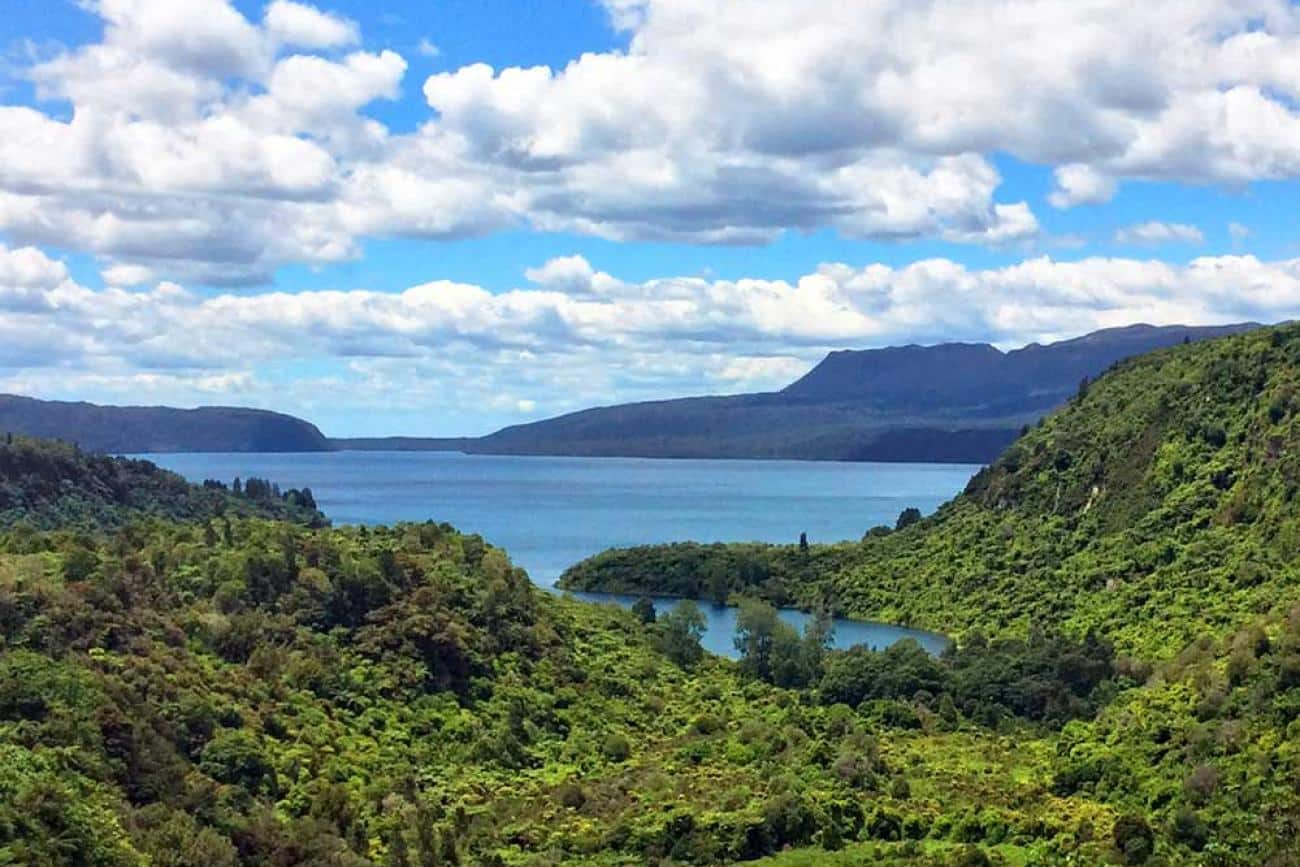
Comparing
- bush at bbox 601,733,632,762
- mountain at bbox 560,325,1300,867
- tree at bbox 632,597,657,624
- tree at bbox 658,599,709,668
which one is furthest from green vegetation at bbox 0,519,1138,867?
tree at bbox 632,597,657,624

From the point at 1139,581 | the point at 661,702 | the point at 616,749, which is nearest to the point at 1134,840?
the point at 616,749

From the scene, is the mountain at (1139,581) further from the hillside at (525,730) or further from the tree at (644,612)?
the tree at (644,612)

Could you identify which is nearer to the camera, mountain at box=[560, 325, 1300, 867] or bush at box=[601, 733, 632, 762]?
mountain at box=[560, 325, 1300, 867]

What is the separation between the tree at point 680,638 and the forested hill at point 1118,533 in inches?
1157

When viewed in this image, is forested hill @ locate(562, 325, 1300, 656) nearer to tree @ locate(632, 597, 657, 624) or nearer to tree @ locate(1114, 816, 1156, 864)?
tree @ locate(632, 597, 657, 624)

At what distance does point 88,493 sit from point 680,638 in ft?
275

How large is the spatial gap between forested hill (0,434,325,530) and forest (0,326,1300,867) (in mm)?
55510

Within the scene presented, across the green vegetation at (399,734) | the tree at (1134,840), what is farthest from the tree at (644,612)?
the tree at (1134,840)

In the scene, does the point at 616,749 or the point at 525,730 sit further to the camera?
the point at 525,730

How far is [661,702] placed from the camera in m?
93.2

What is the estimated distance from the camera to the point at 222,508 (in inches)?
7092

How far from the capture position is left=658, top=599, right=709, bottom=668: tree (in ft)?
358

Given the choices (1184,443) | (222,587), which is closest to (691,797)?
(222,587)

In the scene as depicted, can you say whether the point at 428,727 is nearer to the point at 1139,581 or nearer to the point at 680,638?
the point at 680,638
